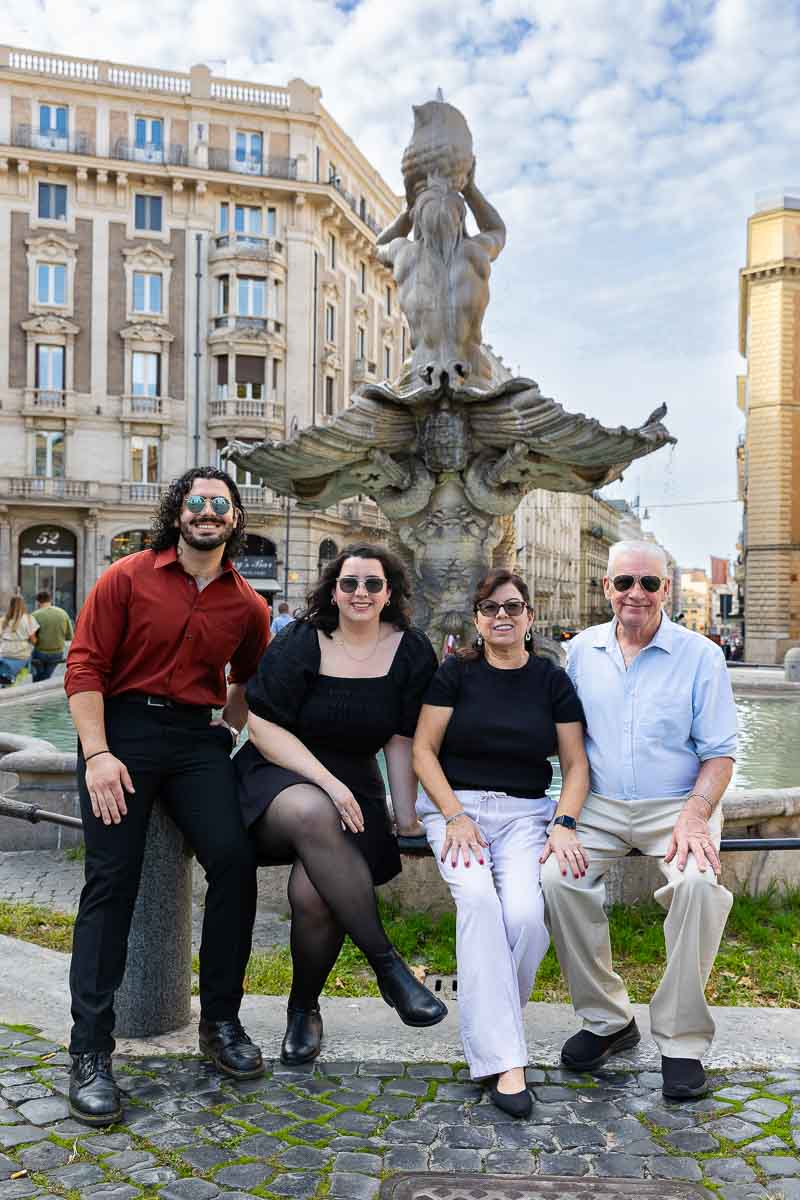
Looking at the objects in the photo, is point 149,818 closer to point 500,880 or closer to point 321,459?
point 500,880

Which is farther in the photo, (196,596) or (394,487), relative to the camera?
(394,487)

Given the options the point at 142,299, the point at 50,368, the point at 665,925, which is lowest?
the point at 665,925

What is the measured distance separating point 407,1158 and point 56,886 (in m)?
3.57

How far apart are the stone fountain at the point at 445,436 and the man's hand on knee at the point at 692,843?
20.1 feet

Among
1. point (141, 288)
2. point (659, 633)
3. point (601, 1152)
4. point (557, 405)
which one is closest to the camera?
point (601, 1152)

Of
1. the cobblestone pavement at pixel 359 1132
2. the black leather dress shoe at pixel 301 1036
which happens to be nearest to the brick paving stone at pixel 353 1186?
the cobblestone pavement at pixel 359 1132

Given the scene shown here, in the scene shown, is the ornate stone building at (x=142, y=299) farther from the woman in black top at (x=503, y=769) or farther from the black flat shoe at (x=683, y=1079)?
the black flat shoe at (x=683, y=1079)

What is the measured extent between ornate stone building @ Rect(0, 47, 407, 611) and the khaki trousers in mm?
39601

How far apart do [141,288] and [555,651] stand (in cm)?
3920

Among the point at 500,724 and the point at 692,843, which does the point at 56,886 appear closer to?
the point at 500,724

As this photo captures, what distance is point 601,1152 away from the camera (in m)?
3.06

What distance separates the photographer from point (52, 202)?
43969 mm

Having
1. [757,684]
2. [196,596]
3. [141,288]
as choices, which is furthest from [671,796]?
[141,288]

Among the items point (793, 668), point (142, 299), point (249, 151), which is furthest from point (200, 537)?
point (249, 151)
